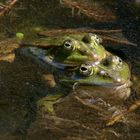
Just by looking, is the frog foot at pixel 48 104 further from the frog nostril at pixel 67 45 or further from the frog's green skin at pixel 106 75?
the frog nostril at pixel 67 45

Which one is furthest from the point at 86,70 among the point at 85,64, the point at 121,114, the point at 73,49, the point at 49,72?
the point at 121,114

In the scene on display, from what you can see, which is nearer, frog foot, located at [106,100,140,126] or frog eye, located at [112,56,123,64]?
frog foot, located at [106,100,140,126]

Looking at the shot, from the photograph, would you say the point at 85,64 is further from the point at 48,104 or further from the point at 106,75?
the point at 48,104

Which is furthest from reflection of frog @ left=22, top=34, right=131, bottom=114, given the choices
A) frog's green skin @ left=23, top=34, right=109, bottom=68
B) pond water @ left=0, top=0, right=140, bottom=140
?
pond water @ left=0, top=0, right=140, bottom=140

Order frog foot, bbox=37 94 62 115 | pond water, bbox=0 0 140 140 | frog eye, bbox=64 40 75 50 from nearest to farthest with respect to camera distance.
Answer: pond water, bbox=0 0 140 140
frog foot, bbox=37 94 62 115
frog eye, bbox=64 40 75 50

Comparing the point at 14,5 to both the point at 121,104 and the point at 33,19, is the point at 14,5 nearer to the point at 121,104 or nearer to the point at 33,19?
the point at 33,19

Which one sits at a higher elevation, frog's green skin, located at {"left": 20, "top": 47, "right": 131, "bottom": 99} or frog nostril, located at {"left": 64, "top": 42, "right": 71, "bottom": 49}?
frog nostril, located at {"left": 64, "top": 42, "right": 71, "bottom": 49}

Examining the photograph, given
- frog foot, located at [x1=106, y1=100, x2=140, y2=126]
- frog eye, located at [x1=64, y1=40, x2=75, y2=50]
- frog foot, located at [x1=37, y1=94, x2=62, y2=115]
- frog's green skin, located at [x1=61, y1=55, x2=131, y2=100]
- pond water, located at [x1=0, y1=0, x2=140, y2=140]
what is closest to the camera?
pond water, located at [x1=0, y1=0, x2=140, y2=140]

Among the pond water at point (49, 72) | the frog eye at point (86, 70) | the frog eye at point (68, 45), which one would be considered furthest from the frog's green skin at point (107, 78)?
the frog eye at point (68, 45)

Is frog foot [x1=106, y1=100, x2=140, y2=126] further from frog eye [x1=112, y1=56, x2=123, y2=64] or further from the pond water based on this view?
frog eye [x1=112, y1=56, x2=123, y2=64]
